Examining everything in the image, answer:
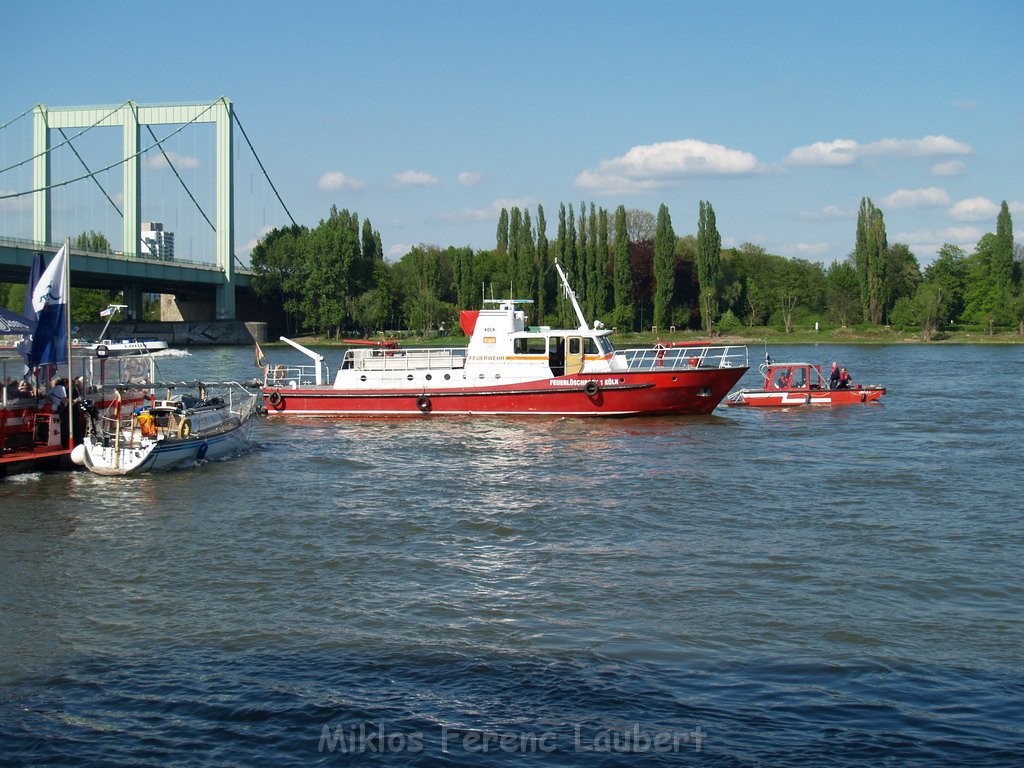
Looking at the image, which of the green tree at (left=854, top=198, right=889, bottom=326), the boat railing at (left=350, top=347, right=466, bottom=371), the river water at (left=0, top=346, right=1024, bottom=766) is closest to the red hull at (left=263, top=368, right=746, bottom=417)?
the boat railing at (left=350, top=347, right=466, bottom=371)

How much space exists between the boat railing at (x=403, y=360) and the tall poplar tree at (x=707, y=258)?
6864cm

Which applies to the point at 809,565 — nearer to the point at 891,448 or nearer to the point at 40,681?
the point at 40,681

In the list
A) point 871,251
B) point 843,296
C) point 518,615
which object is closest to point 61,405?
point 518,615

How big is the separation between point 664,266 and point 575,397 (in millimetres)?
68928

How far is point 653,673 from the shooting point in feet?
37.6

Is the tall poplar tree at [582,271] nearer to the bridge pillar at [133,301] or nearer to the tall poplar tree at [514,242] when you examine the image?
the tall poplar tree at [514,242]

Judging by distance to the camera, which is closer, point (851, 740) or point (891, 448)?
point (851, 740)

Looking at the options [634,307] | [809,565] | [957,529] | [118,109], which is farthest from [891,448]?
[118,109]

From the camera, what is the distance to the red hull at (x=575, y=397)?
3450 centimetres

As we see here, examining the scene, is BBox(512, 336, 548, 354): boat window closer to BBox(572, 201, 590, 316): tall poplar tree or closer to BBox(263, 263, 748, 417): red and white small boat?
BBox(263, 263, 748, 417): red and white small boat

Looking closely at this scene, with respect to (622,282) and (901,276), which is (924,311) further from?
(622,282)

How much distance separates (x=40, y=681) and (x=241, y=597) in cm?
336

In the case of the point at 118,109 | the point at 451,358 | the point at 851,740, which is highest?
the point at 118,109

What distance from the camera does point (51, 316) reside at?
23.8m
